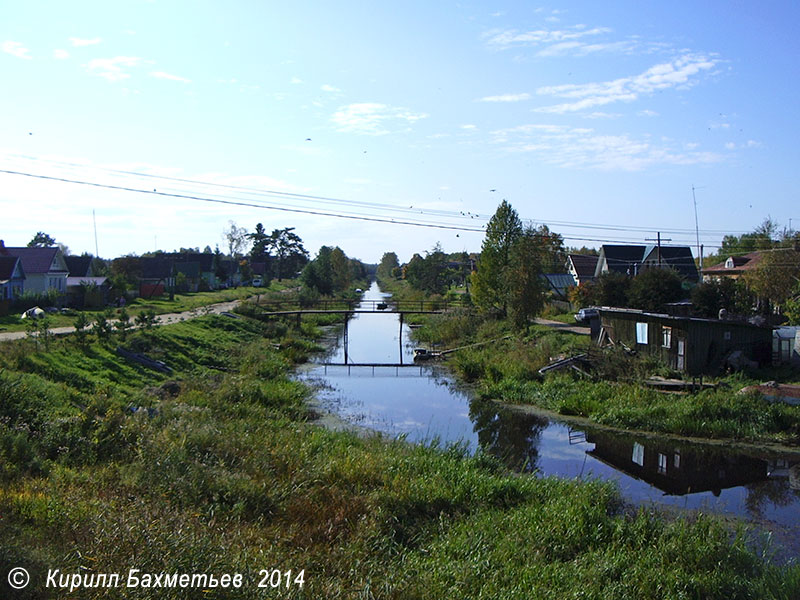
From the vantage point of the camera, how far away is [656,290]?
3756 cm

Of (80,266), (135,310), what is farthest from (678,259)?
(80,266)

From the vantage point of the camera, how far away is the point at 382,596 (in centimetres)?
905

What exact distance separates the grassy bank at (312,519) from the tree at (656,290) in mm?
24838

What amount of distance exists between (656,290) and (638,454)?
20.3m

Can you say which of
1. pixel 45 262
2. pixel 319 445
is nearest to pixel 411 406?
pixel 319 445

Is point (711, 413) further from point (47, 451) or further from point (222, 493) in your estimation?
point (47, 451)

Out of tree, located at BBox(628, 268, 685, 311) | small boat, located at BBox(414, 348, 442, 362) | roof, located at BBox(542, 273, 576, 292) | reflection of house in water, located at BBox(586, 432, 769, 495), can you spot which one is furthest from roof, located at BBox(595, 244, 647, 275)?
reflection of house in water, located at BBox(586, 432, 769, 495)

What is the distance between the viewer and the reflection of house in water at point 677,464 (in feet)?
56.2

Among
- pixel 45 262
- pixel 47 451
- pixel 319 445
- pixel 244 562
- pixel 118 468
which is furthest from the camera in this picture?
pixel 45 262

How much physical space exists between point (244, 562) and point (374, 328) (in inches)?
2369

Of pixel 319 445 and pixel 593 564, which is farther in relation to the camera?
pixel 319 445

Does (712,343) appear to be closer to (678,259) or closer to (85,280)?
(678,259)

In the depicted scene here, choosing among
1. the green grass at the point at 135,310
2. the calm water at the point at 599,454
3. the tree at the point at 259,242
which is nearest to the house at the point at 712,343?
the calm water at the point at 599,454

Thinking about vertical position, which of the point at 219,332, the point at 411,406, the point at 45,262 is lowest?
the point at 411,406
